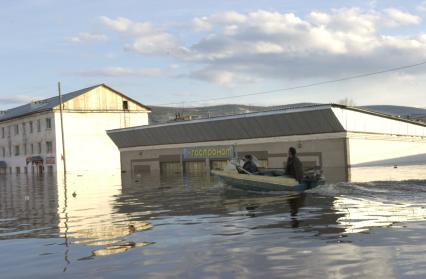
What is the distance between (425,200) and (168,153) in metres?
49.6

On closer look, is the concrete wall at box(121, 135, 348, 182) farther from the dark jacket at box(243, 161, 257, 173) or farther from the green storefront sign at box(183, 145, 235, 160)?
the dark jacket at box(243, 161, 257, 173)

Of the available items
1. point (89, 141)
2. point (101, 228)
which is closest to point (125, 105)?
point (89, 141)

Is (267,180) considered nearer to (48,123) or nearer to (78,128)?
(78,128)

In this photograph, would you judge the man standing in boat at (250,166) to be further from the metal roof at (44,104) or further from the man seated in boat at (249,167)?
the metal roof at (44,104)

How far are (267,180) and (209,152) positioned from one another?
3704cm

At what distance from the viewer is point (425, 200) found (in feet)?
54.3

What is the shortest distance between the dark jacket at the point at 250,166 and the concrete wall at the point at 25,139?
57974 mm

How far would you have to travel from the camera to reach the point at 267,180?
21938mm

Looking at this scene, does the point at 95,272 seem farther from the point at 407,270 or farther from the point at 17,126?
the point at 17,126

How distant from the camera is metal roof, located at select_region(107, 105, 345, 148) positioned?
1884 inches

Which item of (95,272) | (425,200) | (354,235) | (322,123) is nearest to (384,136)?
(322,123)

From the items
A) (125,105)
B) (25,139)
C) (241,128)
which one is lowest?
(241,128)

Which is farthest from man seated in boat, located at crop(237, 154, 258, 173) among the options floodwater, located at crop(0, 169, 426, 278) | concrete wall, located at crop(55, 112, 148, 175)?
concrete wall, located at crop(55, 112, 148, 175)

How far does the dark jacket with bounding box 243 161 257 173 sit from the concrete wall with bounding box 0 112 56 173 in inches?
2282
